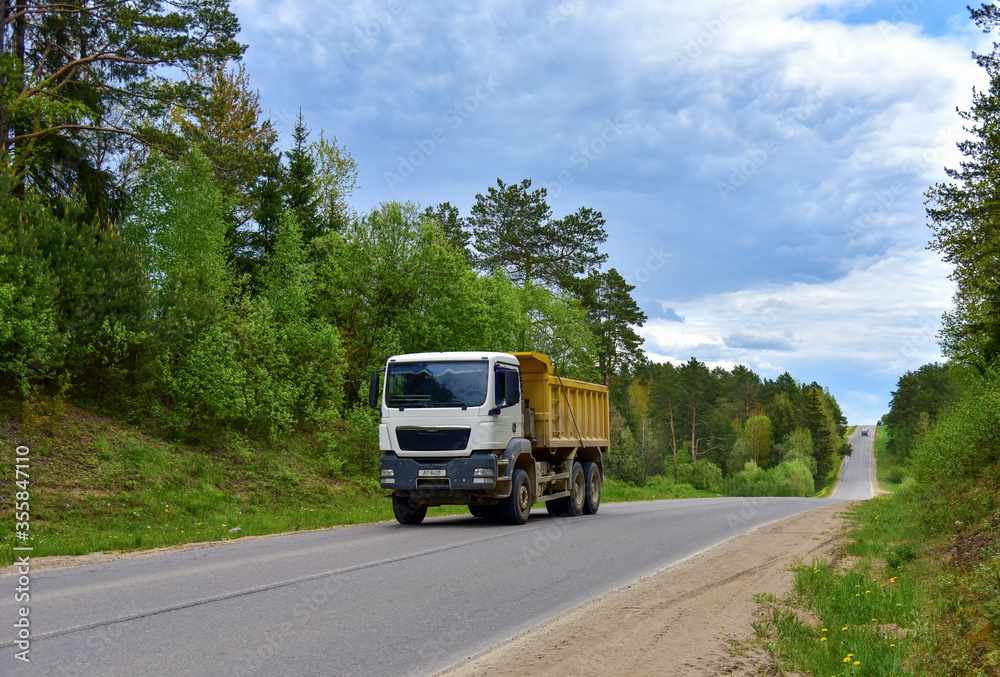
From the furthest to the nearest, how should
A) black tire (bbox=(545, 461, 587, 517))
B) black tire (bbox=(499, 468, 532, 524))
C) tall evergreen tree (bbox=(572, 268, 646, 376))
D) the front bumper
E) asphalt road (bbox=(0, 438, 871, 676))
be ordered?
tall evergreen tree (bbox=(572, 268, 646, 376)) → black tire (bbox=(545, 461, 587, 517)) → black tire (bbox=(499, 468, 532, 524)) → the front bumper → asphalt road (bbox=(0, 438, 871, 676))

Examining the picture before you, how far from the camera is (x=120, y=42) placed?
22.7 m

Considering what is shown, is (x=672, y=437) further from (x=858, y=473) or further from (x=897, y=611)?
(x=897, y=611)

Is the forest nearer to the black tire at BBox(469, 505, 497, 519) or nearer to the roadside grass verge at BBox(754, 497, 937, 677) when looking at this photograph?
the black tire at BBox(469, 505, 497, 519)

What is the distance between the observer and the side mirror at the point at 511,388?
1520 cm

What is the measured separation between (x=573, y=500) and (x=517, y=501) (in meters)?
3.60

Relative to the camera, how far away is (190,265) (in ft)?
73.0

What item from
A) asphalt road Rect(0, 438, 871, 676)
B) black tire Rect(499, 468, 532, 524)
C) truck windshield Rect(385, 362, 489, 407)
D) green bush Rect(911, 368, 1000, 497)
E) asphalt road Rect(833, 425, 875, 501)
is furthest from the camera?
asphalt road Rect(833, 425, 875, 501)

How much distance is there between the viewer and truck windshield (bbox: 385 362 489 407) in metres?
15.0

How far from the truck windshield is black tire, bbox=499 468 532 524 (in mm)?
1901

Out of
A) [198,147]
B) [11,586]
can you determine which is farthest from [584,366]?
[11,586]

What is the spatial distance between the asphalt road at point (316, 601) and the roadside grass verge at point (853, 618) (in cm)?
207

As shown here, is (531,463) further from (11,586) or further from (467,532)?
(11,586)

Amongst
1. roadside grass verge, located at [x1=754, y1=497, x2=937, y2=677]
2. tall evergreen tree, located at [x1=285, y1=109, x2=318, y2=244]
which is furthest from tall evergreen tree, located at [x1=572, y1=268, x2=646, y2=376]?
roadside grass verge, located at [x1=754, y1=497, x2=937, y2=677]

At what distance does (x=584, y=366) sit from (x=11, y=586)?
35237mm
